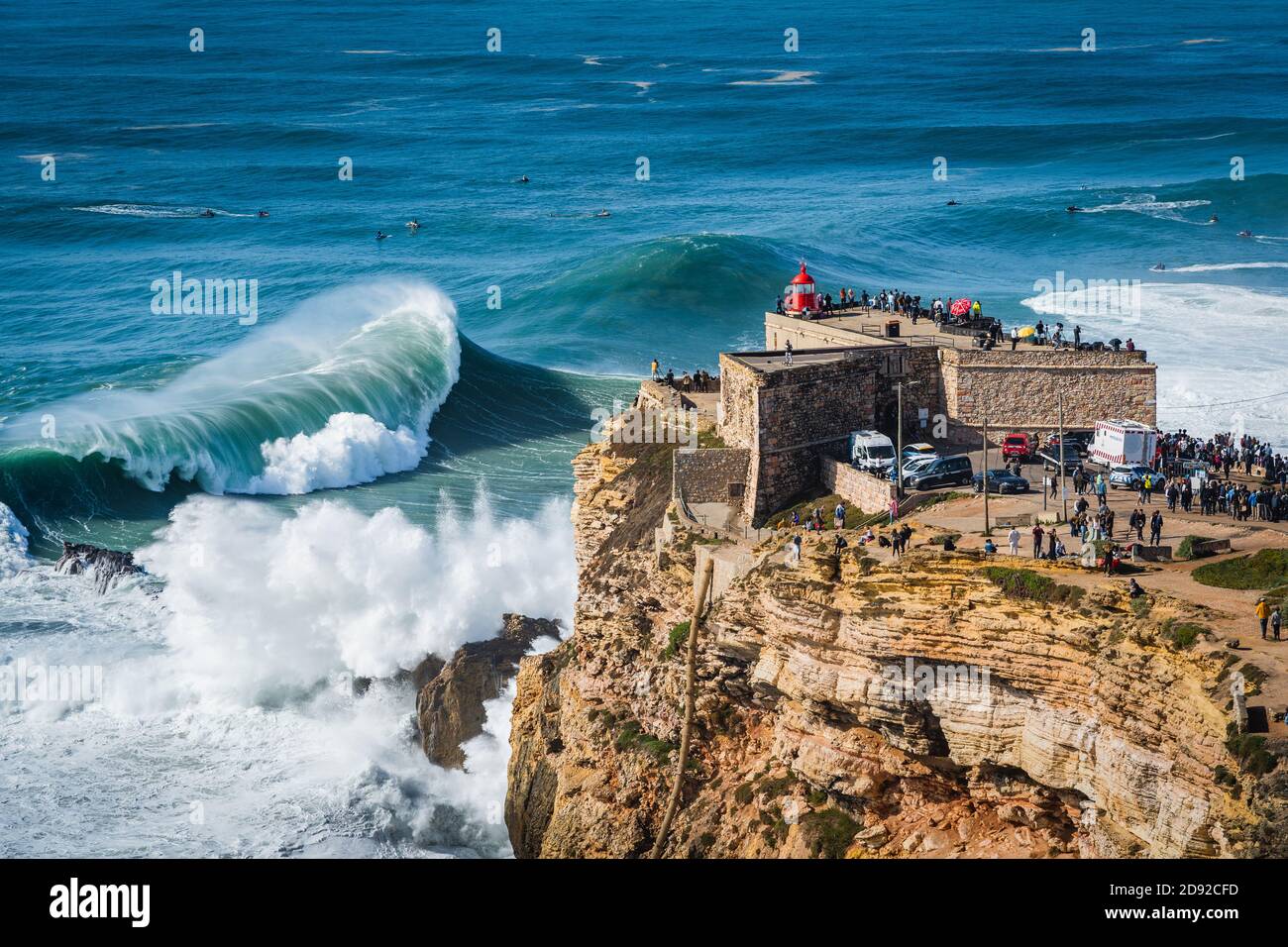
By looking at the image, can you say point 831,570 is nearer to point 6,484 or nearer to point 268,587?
point 268,587

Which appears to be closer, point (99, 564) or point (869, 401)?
point (869, 401)

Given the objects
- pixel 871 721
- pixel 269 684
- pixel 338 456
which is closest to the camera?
pixel 871 721

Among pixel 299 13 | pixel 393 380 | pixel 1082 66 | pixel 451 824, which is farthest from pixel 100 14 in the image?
pixel 451 824

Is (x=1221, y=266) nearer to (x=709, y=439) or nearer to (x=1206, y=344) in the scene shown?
(x=1206, y=344)

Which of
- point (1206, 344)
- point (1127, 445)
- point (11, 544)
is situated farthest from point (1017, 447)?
point (1206, 344)

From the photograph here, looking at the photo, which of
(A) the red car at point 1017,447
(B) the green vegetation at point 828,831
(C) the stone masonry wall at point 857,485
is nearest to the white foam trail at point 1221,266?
(A) the red car at point 1017,447

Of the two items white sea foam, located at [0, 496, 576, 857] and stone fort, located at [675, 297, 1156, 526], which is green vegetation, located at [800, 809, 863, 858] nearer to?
stone fort, located at [675, 297, 1156, 526]

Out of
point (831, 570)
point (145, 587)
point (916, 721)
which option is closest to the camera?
point (916, 721)
